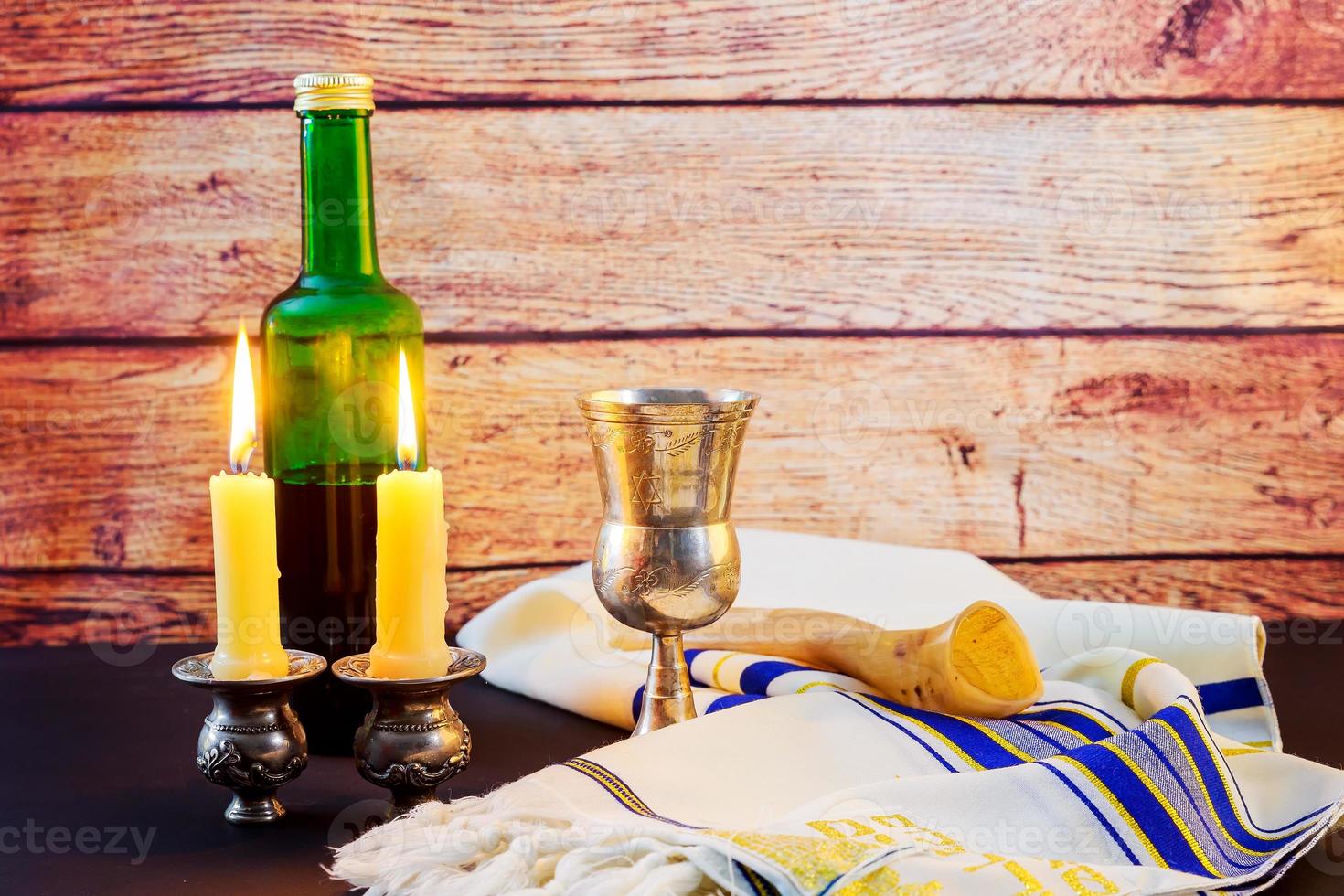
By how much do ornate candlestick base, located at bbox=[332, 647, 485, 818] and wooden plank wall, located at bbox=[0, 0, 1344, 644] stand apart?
54cm

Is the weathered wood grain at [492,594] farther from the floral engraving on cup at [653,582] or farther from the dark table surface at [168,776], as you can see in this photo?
the floral engraving on cup at [653,582]

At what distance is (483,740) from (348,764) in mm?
89

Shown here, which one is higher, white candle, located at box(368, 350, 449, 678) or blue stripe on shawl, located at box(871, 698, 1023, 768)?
white candle, located at box(368, 350, 449, 678)

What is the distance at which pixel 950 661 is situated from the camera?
754 millimetres

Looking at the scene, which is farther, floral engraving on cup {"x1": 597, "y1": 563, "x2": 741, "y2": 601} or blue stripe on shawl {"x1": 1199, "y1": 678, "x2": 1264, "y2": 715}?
blue stripe on shawl {"x1": 1199, "y1": 678, "x2": 1264, "y2": 715}

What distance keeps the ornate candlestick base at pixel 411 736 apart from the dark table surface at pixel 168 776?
4 centimetres

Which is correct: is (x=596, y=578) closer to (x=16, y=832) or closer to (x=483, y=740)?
(x=483, y=740)

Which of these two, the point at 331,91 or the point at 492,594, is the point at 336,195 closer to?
the point at 331,91

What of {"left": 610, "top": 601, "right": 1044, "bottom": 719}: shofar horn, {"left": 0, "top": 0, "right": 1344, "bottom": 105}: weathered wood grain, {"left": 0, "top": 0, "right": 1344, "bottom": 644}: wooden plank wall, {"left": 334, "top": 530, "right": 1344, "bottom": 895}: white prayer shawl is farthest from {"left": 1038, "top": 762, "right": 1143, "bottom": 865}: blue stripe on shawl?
{"left": 0, "top": 0, "right": 1344, "bottom": 105}: weathered wood grain

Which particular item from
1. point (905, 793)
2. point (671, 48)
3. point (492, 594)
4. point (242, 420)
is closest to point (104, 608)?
point (492, 594)

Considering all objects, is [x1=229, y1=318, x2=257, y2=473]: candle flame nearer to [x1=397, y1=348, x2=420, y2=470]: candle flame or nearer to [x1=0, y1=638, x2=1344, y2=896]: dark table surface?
[x1=397, y1=348, x2=420, y2=470]: candle flame

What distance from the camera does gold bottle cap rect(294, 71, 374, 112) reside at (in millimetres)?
770

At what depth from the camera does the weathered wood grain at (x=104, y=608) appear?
3.81 feet

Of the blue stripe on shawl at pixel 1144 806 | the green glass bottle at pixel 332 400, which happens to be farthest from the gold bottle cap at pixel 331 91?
the blue stripe on shawl at pixel 1144 806
